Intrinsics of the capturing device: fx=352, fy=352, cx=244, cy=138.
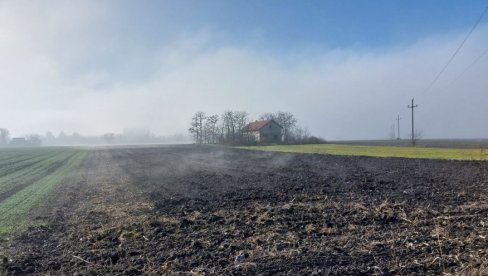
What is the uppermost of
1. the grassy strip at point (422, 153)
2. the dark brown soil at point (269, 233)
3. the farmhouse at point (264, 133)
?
the farmhouse at point (264, 133)

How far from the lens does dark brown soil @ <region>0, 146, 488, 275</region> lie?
6323 mm

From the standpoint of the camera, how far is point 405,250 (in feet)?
21.8

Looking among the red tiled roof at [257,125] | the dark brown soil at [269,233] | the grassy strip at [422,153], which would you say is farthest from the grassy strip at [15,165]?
the red tiled roof at [257,125]

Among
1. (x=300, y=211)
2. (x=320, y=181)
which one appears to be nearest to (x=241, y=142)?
(x=320, y=181)

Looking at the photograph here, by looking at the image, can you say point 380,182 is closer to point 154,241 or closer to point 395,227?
point 395,227

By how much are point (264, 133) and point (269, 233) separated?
90004mm

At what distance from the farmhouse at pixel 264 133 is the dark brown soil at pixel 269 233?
8190cm

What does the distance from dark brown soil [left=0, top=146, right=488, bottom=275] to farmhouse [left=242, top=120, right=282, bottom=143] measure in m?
81.9

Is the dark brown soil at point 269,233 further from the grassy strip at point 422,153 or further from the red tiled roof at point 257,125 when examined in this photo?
the red tiled roof at point 257,125

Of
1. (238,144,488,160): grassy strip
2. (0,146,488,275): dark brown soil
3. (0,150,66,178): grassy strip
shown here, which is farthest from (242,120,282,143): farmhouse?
(0,146,488,275): dark brown soil

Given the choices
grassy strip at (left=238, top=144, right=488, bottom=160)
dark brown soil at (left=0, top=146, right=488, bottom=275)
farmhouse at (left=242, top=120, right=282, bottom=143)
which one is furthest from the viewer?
farmhouse at (left=242, top=120, right=282, bottom=143)

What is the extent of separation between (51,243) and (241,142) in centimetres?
8646

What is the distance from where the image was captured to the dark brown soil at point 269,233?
6.32 metres

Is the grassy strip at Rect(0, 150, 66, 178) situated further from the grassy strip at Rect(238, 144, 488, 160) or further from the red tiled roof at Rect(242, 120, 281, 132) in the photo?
the red tiled roof at Rect(242, 120, 281, 132)
